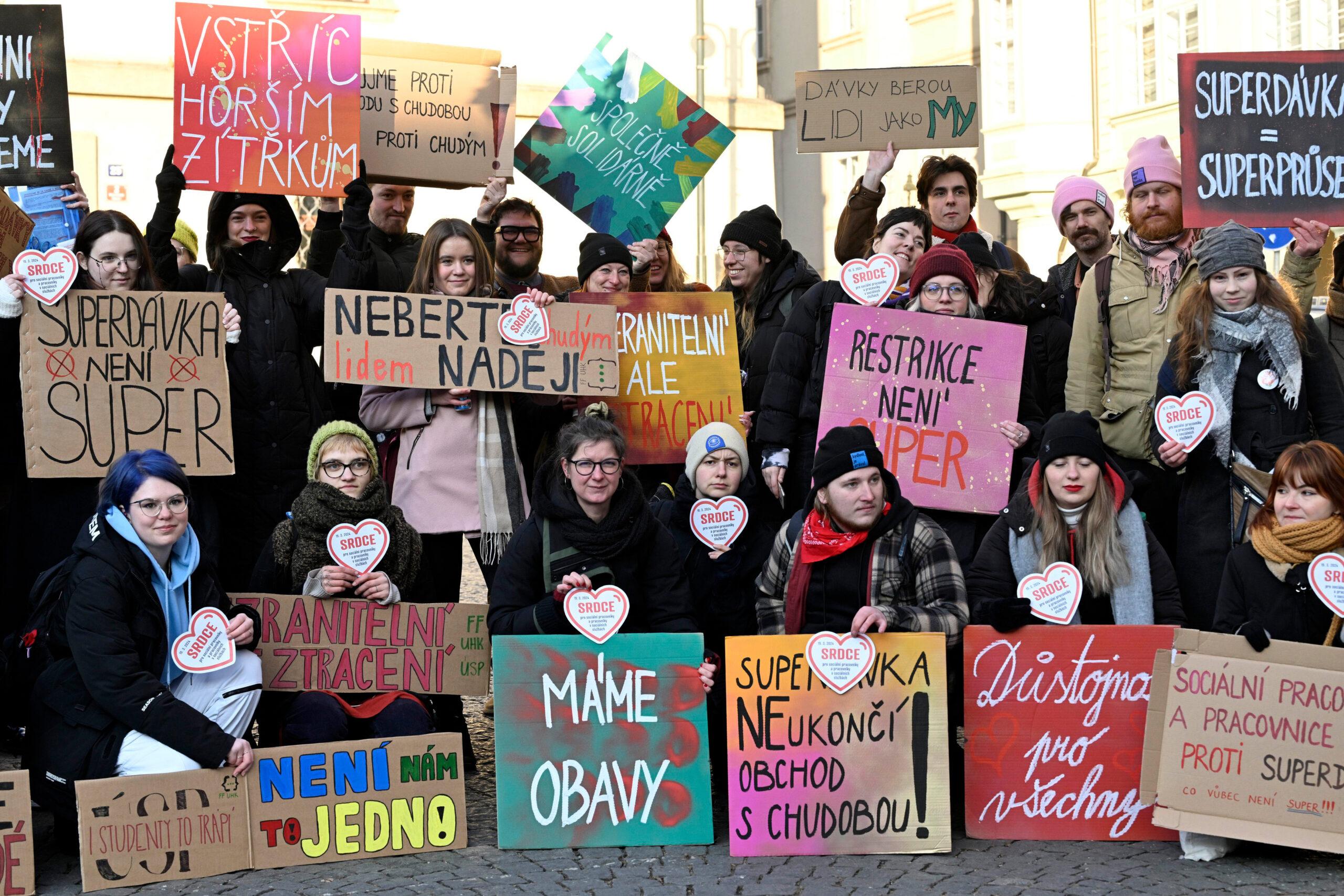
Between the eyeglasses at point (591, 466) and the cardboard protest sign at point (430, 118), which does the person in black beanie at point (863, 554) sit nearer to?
the eyeglasses at point (591, 466)

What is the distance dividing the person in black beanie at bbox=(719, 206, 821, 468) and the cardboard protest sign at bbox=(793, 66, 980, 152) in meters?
0.82

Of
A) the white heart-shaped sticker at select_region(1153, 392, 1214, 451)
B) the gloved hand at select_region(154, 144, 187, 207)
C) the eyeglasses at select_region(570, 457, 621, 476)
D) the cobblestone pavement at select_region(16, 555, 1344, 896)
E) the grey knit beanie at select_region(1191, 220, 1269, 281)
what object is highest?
the gloved hand at select_region(154, 144, 187, 207)

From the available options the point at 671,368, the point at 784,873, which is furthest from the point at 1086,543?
the point at 671,368

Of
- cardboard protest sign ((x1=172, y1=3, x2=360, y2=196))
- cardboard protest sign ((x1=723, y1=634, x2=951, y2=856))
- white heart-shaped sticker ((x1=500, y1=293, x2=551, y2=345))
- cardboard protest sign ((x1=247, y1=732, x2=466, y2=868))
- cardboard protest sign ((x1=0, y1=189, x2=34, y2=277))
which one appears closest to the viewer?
cardboard protest sign ((x1=247, y1=732, x2=466, y2=868))

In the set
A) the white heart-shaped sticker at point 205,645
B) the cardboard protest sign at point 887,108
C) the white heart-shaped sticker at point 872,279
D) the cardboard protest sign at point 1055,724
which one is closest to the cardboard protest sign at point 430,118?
the cardboard protest sign at point 887,108

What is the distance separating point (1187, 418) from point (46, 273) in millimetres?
4444

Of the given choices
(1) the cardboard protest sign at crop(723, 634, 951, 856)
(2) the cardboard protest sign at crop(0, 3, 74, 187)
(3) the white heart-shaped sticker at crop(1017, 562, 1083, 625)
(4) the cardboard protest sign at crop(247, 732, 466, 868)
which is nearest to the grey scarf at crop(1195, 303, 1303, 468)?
(3) the white heart-shaped sticker at crop(1017, 562, 1083, 625)

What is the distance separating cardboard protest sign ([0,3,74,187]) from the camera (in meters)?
6.59

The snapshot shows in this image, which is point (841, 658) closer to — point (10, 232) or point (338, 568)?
point (338, 568)

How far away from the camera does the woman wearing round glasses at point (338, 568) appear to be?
579cm

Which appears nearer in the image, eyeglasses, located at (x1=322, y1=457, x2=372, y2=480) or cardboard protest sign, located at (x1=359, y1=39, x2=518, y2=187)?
eyeglasses, located at (x1=322, y1=457, x2=372, y2=480)

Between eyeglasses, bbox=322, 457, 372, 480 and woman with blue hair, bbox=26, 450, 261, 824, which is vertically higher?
eyeglasses, bbox=322, 457, 372, 480

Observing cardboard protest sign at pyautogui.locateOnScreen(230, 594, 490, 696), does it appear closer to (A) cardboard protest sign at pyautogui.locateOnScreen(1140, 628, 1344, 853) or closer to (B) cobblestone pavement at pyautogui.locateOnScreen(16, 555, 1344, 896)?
(B) cobblestone pavement at pyautogui.locateOnScreen(16, 555, 1344, 896)

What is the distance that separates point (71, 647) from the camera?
5.28 metres
